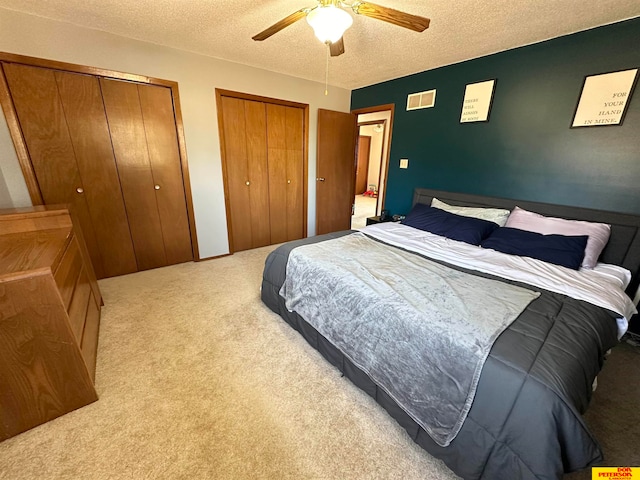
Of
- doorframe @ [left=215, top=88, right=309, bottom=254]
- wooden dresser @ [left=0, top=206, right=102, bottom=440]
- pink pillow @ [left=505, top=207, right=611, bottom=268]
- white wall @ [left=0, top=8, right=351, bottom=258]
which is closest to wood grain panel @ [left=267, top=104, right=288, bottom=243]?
doorframe @ [left=215, top=88, right=309, bottom=254]

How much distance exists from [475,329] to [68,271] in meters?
2.20

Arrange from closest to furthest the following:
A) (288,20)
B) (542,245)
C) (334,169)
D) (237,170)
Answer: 1. (288,20)
2. (542,245)
3. (237,170)
4. (334,169)

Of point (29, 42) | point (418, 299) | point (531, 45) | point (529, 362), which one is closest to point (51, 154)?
point (29, 42)

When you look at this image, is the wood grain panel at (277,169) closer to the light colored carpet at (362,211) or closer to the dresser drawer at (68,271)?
the light colored carpet at (362,211)

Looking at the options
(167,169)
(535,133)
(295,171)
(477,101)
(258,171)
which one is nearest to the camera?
(535,133)

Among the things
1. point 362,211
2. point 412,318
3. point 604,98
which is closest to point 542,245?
point 604,98

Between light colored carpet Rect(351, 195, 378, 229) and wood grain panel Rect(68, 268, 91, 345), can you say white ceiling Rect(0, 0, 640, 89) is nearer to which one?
wood grain panel Rect(68, 268, 91, 345)

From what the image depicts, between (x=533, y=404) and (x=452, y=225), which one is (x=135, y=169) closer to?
(x=452, y=225)

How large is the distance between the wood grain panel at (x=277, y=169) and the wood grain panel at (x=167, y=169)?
1.14 metres

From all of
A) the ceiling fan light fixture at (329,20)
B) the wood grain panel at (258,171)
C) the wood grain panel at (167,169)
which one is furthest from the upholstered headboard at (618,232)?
the wood grain panel at (167,169)

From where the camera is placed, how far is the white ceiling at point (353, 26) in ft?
5.78

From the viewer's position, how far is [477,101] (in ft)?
8.60

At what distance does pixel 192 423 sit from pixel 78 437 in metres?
0.52

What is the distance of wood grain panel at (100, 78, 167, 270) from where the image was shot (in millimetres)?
2412
